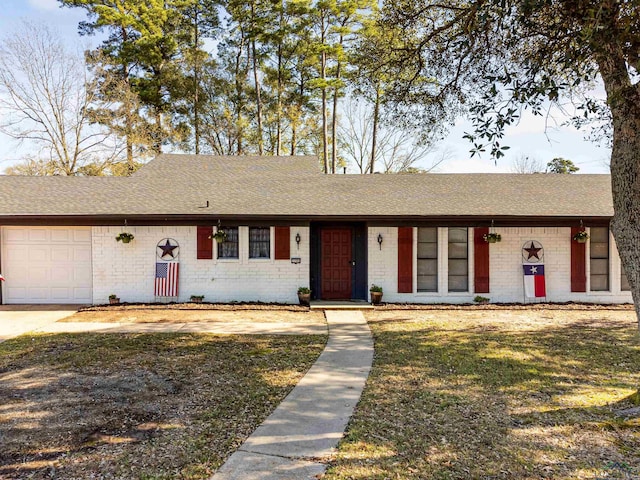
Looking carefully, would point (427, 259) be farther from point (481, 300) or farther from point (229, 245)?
point (229, 245)

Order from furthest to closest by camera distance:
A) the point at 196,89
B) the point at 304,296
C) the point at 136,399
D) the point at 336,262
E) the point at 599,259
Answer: the point at 196,89
the point at 336,262
the point at 599,259
the point at 304,296
the point at 136,399

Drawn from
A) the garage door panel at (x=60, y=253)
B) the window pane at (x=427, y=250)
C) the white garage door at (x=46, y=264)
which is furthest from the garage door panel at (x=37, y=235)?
the window pane at (x=427, y=250)

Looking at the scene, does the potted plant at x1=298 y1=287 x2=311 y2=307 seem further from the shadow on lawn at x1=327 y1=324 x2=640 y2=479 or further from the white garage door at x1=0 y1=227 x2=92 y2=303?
the white garage door at x1=0 y1=227 x2=92 y2=303

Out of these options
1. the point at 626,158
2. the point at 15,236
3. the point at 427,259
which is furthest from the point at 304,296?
the point at 15,236

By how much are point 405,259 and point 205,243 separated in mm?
5588

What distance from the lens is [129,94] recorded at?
22.7m

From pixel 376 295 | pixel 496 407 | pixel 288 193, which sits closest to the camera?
pixel 496 407

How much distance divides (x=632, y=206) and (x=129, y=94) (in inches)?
957

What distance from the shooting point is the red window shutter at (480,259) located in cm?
1142

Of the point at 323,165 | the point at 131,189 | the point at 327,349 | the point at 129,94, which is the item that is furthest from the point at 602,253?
the point at 129,94

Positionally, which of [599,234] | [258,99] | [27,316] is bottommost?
[27,316]

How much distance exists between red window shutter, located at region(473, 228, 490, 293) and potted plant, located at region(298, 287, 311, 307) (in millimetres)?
4721

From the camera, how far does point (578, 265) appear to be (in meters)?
11.5

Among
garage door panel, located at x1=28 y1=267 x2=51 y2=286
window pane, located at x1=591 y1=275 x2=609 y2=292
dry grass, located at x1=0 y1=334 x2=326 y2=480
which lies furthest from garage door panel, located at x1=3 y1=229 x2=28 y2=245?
window pane, located at x1=591 y1=275 x2=609 y2=292
